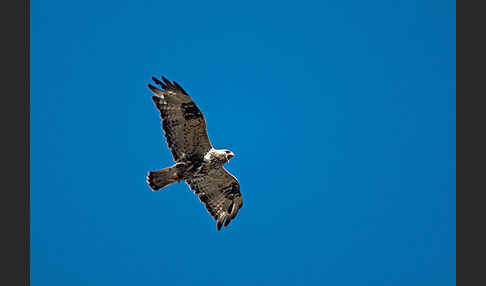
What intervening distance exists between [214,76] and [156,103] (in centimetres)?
5476

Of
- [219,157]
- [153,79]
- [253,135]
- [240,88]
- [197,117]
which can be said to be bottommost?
[219,157]

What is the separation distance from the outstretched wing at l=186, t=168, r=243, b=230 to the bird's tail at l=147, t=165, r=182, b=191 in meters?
0.89

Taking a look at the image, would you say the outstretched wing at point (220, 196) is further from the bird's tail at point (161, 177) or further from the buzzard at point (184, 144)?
the bird's tail at point (161, 177)

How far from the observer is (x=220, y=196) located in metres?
10.5

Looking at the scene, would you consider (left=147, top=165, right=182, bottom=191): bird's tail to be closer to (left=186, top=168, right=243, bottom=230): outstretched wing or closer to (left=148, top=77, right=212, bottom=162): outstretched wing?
(left=148, top=77, right=212, bottom=162): outstretched wing

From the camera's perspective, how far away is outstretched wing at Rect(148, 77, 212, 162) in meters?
9.13

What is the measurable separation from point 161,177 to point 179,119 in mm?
1190

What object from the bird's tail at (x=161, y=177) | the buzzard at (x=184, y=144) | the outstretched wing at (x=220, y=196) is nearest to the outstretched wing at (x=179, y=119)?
the buzzard at (x=184, y=144)

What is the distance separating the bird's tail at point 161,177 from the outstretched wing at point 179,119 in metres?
0.28

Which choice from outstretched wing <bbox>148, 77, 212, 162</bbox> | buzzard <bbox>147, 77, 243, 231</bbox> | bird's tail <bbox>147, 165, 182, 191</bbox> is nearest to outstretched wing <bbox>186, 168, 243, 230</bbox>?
buzzard <bbox>147, 77, 243, 231</bbox>

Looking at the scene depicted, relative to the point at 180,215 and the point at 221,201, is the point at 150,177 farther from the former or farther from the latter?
the point at 180,215

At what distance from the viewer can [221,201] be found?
1053 centimetres

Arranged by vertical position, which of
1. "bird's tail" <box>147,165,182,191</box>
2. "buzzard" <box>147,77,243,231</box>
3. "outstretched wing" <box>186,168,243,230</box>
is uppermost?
"buzzard" <box>147,77,243,231</box>

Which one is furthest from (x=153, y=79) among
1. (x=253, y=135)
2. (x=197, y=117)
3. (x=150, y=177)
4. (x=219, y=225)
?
(x=253, y=135)
